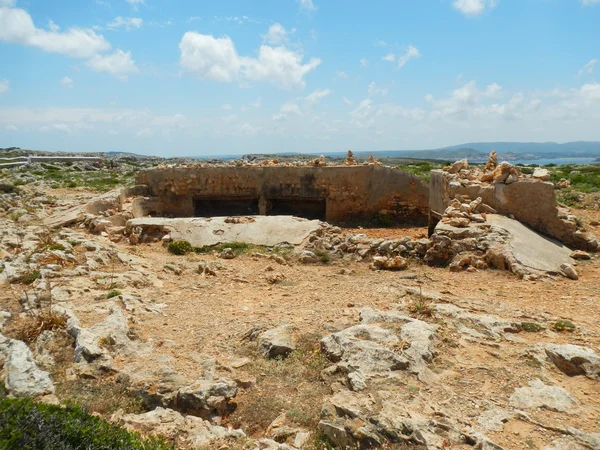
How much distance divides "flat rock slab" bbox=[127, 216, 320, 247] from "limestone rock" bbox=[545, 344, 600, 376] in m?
6.76

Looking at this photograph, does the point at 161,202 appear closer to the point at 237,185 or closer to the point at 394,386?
the point at 237,185

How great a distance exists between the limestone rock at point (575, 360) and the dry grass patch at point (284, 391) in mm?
2353

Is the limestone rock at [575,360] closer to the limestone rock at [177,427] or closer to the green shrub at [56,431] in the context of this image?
the limestone rock at [177,427]

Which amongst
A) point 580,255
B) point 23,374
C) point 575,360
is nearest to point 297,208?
point 580,255

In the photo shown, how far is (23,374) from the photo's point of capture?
407 centimetres

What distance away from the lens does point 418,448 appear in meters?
3.21

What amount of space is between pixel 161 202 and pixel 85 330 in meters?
10.8

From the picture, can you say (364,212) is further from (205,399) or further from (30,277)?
(205,399)

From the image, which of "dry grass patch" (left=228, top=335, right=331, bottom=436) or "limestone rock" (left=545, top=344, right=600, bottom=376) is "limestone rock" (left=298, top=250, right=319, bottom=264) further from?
"limestone rock" (left=545, top=344, right=600, bottom=376)

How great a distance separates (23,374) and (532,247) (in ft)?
27.9

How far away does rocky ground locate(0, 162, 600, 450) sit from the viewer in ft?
11.6

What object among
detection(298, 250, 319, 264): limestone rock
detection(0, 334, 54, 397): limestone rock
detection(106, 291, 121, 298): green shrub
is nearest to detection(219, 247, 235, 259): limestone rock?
detection(298, 250, 319, 264): limestone rock

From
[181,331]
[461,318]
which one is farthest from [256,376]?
[461,318]

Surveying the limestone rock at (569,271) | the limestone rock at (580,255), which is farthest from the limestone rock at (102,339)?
the limestone rock at (580,255)
